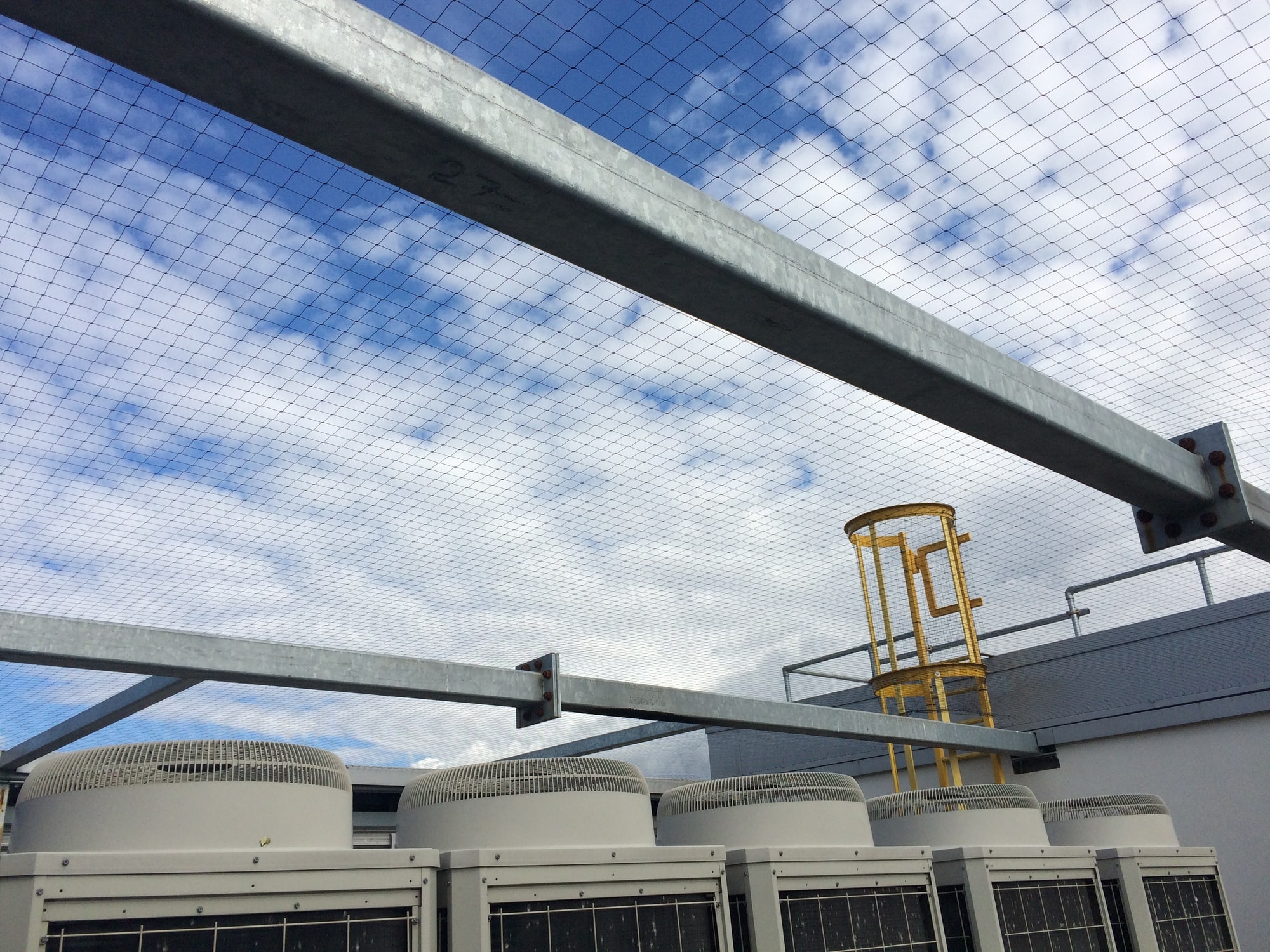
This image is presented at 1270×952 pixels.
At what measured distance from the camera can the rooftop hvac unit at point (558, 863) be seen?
3.56 m

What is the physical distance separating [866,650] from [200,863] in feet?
27.0

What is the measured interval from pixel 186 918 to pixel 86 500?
3016mm

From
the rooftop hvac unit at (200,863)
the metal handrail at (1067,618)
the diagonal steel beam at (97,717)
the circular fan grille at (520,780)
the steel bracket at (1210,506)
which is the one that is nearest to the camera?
the rooftop hvac unit at (200,863)

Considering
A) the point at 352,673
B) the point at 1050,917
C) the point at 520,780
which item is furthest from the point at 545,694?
the point at 1050,917

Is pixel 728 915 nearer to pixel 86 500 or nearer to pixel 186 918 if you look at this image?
pixel 186 918

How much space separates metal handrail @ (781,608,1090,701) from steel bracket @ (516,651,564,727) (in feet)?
12.9

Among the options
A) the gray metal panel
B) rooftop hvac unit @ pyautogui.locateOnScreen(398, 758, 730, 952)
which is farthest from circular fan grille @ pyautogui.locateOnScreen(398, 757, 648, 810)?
the gray metal panel

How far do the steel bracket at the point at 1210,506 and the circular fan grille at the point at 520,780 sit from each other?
7.86 feet

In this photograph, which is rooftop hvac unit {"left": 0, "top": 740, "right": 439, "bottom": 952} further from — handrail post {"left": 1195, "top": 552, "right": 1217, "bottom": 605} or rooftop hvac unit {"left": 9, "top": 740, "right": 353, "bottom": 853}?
handrail post {"left": 1195, "top": 552, "right": 1217, "bottom": 605}

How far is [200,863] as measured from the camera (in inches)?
118

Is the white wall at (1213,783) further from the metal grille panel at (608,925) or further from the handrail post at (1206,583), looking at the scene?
the metal grille panel at (608,925)

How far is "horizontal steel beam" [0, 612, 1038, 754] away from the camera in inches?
177

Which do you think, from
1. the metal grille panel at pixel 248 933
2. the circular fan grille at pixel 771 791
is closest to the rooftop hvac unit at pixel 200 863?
the metal grille panel at pixel 248 933

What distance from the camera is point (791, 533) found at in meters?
6.89
